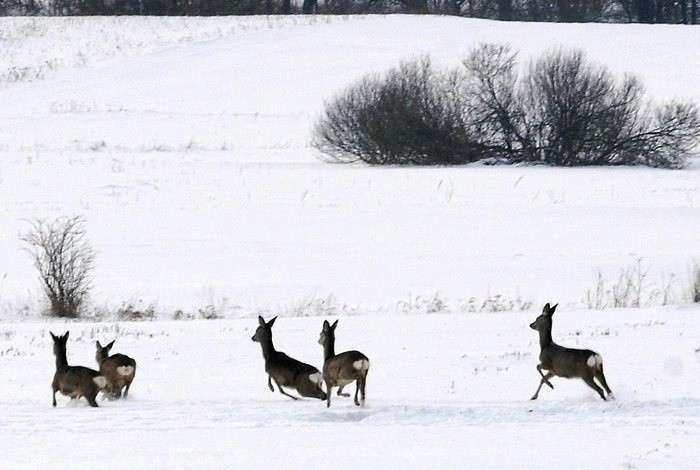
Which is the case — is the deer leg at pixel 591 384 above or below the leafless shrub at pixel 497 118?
below

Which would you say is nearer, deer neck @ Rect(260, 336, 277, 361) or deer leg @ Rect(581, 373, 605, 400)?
deer leg @ Rect(581, 373, 605, 400)

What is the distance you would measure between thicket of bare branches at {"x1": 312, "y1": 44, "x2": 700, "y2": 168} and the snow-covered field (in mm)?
1897

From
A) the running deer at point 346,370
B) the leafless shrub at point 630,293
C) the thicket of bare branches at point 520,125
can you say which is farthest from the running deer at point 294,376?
the thicket of bare branches at point 520,125

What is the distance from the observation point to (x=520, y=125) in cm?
3762

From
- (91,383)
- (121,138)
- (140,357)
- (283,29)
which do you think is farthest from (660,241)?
(283,29)

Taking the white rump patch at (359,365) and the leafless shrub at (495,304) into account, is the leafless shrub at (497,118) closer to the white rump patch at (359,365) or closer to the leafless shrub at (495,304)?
the leafless shrub at (495,304)

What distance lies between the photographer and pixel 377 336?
12.3 m

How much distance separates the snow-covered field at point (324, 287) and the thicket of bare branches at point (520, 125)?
1.90m

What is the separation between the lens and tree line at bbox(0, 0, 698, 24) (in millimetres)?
73812

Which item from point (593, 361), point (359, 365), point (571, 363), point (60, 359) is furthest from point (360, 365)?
point (60, 359)

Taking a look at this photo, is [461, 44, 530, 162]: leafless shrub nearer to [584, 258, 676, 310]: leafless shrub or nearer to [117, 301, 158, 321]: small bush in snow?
[584, 258, 676, 310]: leafless shrub

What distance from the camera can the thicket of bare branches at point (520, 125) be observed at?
36469 mm

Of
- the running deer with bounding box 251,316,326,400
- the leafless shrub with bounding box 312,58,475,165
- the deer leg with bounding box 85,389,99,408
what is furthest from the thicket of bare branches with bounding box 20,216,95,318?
the leafless shrub with bounding box 312,58,475,165

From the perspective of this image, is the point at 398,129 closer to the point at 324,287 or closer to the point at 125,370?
the point at 324,287
